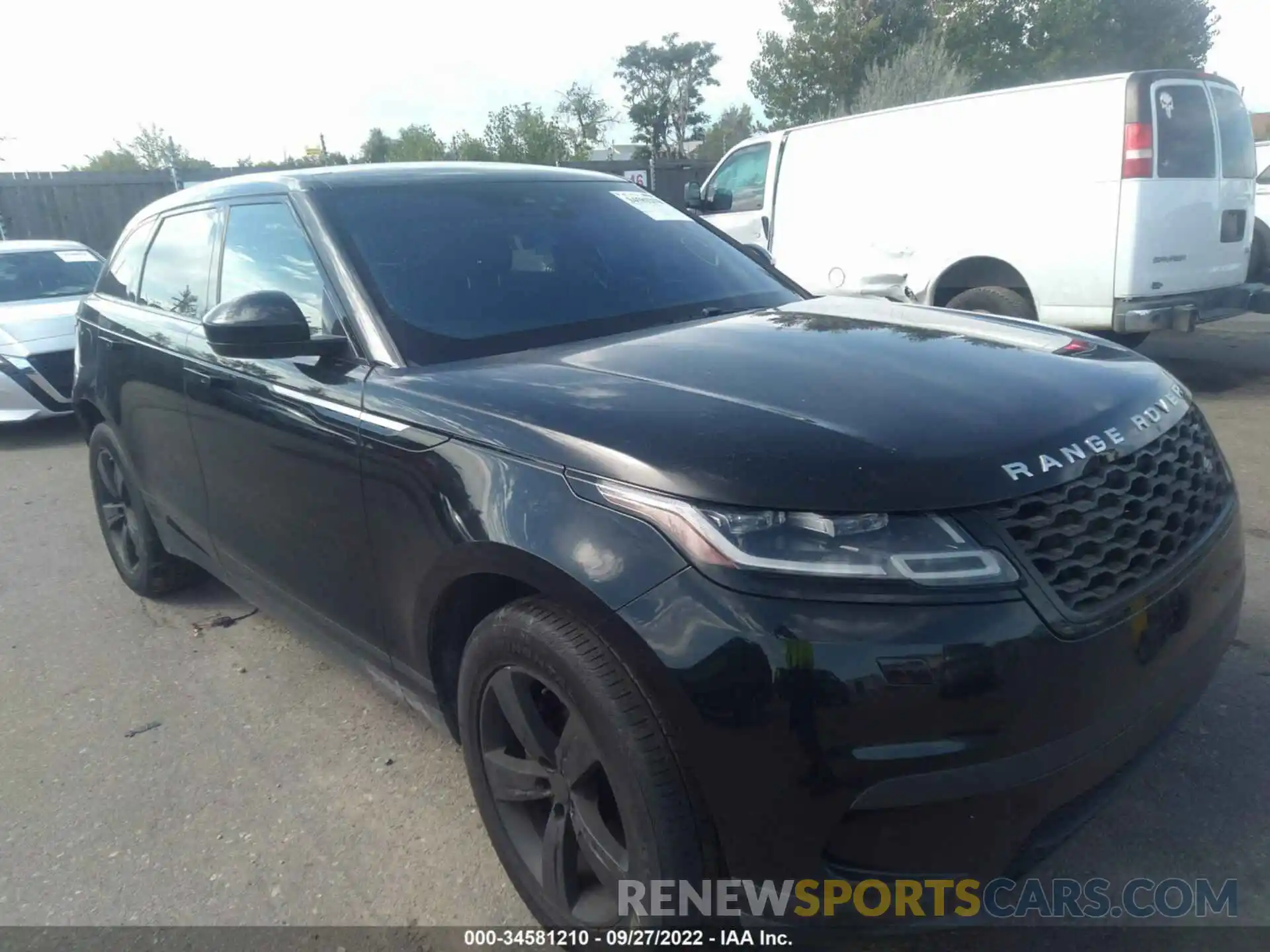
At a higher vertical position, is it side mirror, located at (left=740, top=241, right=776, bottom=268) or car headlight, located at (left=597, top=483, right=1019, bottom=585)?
side mirror, located at (left=740, top=241, right=776, bottom=268)

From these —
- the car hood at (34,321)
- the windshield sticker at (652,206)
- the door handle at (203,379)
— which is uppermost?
the windshield sticker at (652,206)

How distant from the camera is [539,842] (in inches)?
89.0

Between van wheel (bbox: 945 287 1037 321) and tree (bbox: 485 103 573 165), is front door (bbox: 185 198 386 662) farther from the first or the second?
tree (bbox: 485 103 573 165)

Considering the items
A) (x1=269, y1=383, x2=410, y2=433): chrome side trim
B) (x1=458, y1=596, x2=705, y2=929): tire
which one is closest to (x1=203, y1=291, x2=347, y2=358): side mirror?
(x1=269, y1=383, x2=410, y2=433): chrome side trim

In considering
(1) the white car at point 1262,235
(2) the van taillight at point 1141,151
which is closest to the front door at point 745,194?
(2) the van taillight at point 1141,151

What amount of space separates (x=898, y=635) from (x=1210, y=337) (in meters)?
10.3

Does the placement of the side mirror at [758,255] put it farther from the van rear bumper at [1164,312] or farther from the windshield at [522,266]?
the van rear bumper at [1164,312]

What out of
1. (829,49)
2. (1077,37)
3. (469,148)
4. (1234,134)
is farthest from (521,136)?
(1234,134)

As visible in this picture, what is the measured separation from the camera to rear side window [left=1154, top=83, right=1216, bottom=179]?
674cm

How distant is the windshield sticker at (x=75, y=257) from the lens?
31.1 feet

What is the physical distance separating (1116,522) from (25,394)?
8.25 metres

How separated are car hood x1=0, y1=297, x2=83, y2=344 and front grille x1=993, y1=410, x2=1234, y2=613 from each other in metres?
7.90

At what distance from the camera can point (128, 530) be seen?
14.8 feet

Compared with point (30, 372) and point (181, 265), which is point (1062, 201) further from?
point (30, 372)
